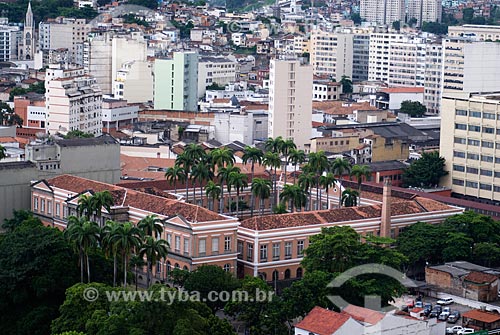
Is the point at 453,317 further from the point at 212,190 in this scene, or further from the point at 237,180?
the point at 212,190

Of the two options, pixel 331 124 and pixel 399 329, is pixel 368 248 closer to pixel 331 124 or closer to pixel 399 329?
pixel 399 329

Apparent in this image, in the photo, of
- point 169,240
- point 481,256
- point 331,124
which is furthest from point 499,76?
point 169,240

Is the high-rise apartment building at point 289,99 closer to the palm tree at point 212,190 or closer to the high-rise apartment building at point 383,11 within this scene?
the palm tree at point 212,190

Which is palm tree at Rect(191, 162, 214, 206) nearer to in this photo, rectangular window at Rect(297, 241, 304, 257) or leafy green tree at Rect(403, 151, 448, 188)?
rectangular window at Rect(297, 241, 304, 257)

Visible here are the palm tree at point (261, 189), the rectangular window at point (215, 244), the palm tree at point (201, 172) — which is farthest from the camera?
the palm tree at point (201, 172)

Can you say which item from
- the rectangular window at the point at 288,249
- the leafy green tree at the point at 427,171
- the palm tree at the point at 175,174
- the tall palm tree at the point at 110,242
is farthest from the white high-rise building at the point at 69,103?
the tall palm tree at the point at 110,242

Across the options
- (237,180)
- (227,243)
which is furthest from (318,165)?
(227,243)

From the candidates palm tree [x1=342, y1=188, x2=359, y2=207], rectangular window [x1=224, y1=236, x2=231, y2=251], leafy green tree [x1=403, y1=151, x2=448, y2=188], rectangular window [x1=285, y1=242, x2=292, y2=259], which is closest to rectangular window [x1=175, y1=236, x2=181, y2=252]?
rectangular window [x1=224, y1=236, x2=231, y2=251]
